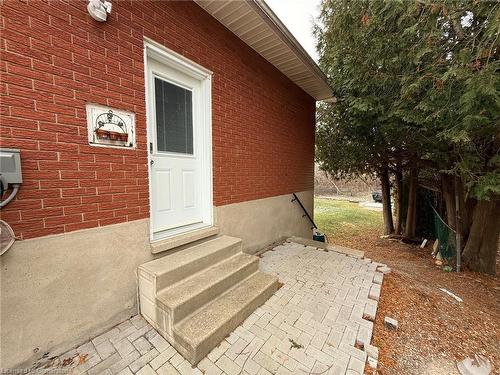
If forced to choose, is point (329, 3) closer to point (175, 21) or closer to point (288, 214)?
point (175, 21)

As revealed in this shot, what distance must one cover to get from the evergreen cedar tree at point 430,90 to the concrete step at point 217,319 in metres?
3.15

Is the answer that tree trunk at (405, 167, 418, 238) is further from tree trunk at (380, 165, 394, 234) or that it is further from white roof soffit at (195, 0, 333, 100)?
white roof soffit at (195, 0, 333, 100)

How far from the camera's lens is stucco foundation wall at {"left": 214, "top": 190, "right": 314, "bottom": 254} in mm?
3596

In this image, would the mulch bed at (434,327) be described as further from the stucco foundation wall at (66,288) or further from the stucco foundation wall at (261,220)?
the stucco foundation wall at (66,288)

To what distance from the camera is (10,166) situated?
1.50 meters

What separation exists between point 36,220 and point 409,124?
5.87 meters

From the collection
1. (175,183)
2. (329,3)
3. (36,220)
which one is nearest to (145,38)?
(175,183)

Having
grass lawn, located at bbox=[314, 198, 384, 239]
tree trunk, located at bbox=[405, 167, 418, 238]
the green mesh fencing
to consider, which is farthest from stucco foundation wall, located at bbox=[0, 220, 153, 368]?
tree trunk, located at bbox=[405, 167, 418, 238]

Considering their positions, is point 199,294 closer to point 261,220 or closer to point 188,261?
point 188,261

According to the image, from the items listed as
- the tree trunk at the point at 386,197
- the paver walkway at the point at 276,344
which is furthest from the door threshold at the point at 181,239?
the tree trunk at the point at 386,197

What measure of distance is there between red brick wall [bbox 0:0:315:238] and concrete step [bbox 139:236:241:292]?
612 millimetres

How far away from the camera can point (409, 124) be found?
4.38 metres

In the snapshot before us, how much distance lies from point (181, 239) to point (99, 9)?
2.43 m

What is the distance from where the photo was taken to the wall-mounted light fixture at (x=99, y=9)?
1.87m
